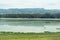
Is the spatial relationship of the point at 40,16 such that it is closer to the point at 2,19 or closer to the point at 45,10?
the point at 45,10

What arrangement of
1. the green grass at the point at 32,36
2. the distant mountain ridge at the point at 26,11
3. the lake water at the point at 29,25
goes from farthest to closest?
the lake water at the point at 29,25, the distant mountain ridge at the point at 26,11, the green grass at the point at 32,36

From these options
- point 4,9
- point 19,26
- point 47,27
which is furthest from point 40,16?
point 4,9

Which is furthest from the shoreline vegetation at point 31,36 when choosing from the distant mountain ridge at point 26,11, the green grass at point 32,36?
the distant mountain ridge at point 26,11

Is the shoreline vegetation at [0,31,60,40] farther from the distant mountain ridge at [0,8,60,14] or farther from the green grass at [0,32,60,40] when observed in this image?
the distant mountain ridge at [0,8,60,14]

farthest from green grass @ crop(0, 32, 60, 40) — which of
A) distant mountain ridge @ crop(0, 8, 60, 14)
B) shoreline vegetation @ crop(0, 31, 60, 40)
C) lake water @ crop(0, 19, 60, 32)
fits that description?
distant mountain ridge @ crop(0, 8, 60, 14)

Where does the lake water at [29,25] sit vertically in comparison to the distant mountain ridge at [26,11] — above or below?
below

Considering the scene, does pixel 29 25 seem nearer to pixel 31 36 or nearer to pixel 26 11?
pixel 26 11

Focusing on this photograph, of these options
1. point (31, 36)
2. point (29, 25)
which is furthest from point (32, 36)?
point (29, 25)

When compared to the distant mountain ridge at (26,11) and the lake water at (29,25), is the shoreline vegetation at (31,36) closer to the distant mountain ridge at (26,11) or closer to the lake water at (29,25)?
the lake water at (29,25)
